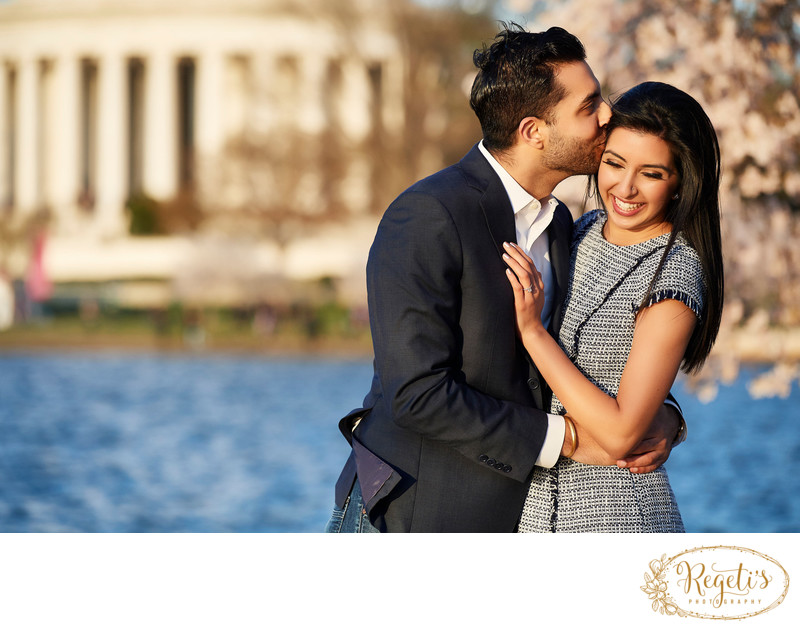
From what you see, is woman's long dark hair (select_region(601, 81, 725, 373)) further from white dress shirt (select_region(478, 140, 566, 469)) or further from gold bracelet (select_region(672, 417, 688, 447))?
white dress shirt (select_region(478, 140, 566, 469))

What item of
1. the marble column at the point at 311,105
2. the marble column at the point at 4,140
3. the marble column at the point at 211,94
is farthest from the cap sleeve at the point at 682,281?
the marble column at the point at 4,140

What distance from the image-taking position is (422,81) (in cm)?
4978

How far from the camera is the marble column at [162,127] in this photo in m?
69.4

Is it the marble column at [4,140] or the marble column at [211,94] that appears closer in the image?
the marble column at [211,94]

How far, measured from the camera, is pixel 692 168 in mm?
3969

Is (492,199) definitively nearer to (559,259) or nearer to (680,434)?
(559,259)

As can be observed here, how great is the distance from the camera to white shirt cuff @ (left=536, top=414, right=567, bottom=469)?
383 centimetres

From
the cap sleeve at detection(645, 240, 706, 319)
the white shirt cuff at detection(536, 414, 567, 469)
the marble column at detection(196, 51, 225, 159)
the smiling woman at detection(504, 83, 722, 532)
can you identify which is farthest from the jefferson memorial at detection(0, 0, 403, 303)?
the white shirt cuff at detection(536, 414, 567, 469)

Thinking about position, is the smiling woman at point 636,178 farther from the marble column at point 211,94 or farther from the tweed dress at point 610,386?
the marble column at point 211,94

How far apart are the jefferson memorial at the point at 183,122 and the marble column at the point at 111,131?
0.09 metres

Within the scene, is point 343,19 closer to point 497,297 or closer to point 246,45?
point 246,45

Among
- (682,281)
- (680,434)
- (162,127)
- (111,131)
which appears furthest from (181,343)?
(682,281)
